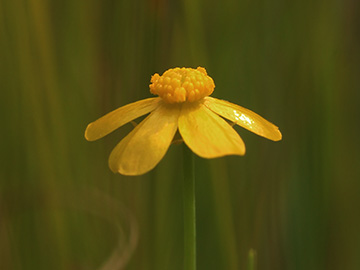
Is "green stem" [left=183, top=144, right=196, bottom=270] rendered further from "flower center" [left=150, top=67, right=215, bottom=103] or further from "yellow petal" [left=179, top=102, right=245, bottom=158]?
"flower center" [left=150, top=67, right=215, bottom=103]

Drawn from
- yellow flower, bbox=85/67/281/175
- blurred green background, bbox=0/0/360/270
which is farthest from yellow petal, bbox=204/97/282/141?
blurred green background, bbox=0/0/360/270

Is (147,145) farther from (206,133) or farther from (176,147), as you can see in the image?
(176,147)

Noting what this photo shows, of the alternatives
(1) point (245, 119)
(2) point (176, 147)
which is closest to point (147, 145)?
(1) point (245, 119)

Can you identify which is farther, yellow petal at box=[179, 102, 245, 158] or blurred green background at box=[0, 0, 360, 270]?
blurred green background at box=[0, 0, 360, 270]

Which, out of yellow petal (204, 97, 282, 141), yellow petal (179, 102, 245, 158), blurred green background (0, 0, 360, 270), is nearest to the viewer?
yellow petal (179, 102, 245, 158)

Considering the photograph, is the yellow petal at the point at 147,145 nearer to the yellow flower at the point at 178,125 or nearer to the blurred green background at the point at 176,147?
the yellow flower at the point at 178,125

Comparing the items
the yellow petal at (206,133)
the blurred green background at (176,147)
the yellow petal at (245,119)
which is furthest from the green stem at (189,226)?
the blurred green background at (176,147)

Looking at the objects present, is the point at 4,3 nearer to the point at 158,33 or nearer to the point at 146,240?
the point at 158,33
